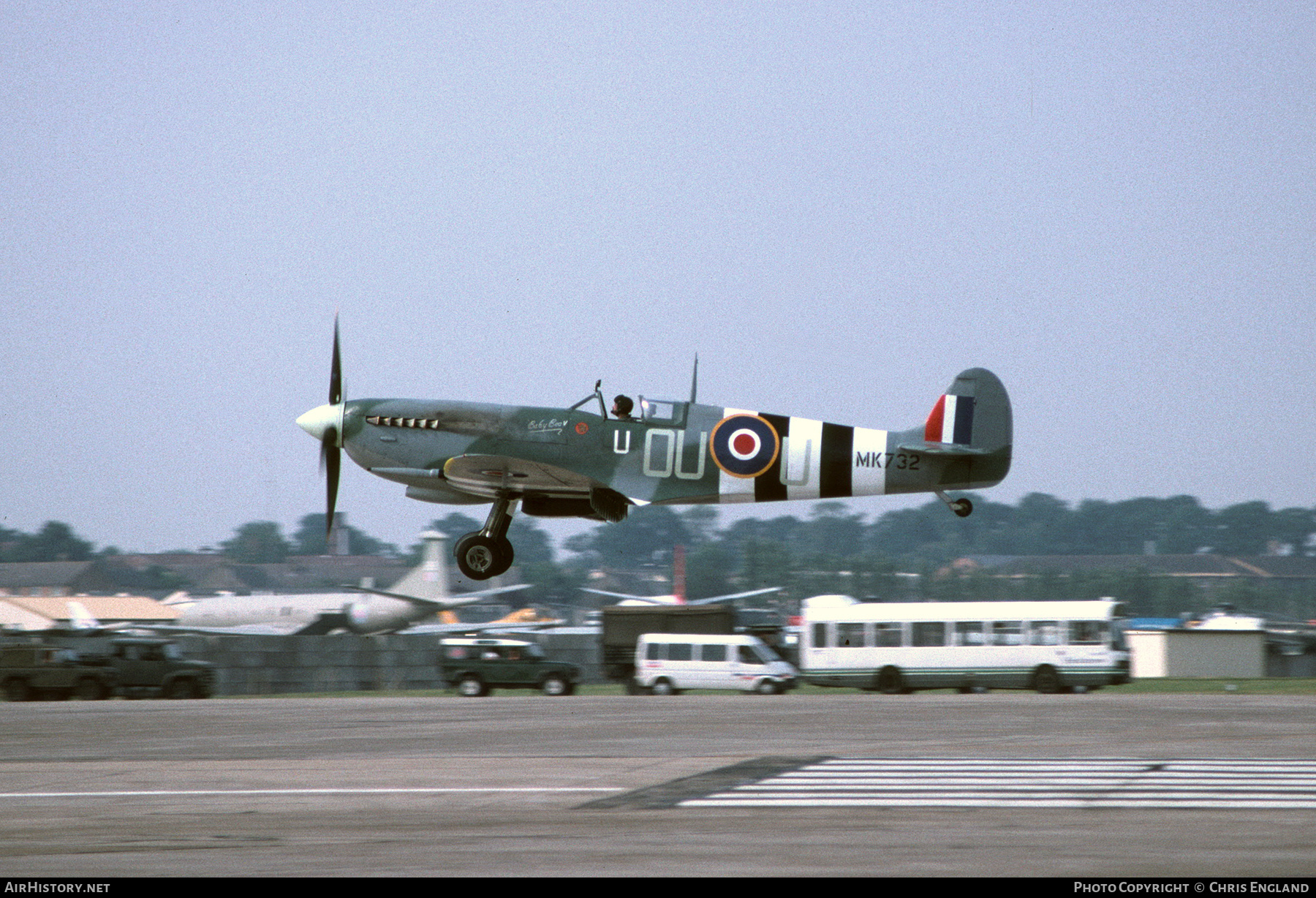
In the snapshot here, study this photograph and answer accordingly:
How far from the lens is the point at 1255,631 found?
49.1 meters

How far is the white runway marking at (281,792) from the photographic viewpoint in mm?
14195

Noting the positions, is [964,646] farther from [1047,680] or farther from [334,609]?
[334,609]

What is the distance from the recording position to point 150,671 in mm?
37344

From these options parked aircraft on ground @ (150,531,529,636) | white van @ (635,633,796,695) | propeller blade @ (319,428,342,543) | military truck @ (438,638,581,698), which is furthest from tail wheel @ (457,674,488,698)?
propeller blade @ (319,428,342,543)

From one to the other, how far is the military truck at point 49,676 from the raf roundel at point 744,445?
83.9ft

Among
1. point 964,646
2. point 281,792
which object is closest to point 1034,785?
point 281,792

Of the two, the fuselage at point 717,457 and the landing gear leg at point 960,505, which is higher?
the fuselage at point 717,457

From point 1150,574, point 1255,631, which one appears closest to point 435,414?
point 1255,631

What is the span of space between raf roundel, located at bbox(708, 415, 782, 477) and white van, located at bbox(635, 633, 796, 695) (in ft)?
68.7

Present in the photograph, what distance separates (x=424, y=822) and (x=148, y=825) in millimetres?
2493

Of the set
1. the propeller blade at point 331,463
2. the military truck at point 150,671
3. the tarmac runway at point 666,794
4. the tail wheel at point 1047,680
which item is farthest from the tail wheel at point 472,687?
the propeller blade at point 331,463

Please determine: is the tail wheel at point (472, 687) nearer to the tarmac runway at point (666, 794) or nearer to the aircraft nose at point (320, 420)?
the tarmac runway at point (666, 794)

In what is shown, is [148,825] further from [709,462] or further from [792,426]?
[792,426]

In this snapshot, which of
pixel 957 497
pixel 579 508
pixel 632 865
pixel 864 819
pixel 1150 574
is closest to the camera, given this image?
pixel 632 865
